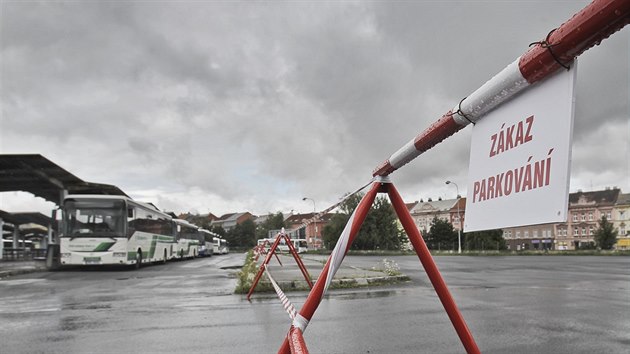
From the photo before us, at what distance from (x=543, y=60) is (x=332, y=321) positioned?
648 centimetres

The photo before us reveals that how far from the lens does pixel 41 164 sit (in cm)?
2464

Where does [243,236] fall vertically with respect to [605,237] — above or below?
below

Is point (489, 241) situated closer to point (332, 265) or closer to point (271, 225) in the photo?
point (271, 225)

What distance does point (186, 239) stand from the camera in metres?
41.8

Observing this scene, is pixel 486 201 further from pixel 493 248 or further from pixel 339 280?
pixel 493 248

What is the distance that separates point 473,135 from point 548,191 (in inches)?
23.2

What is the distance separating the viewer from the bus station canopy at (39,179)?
24047 mm

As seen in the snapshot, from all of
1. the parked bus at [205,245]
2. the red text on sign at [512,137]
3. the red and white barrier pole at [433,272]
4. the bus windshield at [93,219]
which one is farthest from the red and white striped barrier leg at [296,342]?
the parked bus at [205,245]

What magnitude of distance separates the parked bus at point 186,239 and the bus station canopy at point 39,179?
5.60 m

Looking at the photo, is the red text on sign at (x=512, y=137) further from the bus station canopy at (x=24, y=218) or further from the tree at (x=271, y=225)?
the tree at (x=271, y=225)

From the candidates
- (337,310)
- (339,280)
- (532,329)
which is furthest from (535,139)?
(339,280)

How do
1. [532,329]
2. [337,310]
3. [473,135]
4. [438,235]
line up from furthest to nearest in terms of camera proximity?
1. [438,235]
2. [337,310]
3. [532,329]
4. [473,135]

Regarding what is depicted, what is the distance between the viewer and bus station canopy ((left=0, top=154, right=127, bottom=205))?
24.0 meters

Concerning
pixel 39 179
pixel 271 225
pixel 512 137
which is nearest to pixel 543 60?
pixel 512 137
